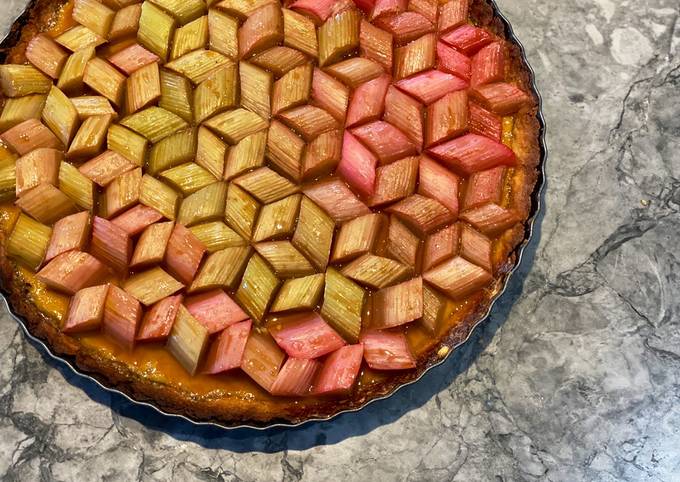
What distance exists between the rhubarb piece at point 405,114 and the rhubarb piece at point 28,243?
46.2 inches

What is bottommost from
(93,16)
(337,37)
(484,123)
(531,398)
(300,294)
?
(531,398)

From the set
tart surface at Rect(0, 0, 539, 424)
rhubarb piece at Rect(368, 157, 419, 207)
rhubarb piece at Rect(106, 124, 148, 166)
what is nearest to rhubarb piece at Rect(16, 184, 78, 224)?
tart surface at Rect(0, 0, 539, 424)

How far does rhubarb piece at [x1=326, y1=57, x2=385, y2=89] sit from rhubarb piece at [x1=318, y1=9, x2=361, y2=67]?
2.1 inches

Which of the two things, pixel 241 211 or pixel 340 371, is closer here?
pixel 340 371

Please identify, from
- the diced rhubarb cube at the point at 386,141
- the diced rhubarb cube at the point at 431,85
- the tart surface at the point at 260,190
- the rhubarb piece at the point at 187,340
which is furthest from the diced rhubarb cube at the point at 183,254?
the diced rhubarb cube at the point at 431,85

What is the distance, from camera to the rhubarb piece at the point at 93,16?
2.44 m

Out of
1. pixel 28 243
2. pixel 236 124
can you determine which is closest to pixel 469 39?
pixel 236 124

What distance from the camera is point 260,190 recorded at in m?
2.20

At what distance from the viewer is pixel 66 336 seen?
2035 mm

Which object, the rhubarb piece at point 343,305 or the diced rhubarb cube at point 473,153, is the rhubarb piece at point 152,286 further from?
the diced rhubarb cube at point 473,153

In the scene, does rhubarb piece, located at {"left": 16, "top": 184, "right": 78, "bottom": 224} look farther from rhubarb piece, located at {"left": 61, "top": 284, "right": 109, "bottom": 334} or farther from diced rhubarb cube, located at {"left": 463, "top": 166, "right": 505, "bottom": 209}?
diced rhubarb cube, located at {"left": 463, "top": 166, "right": 505, "bottom": 209}

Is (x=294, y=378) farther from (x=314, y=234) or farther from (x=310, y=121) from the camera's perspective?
(x=310, y=121)

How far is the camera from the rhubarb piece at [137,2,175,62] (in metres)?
2.41

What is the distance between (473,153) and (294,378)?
3.05 feet
